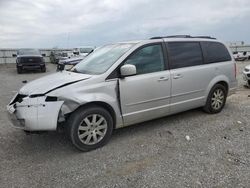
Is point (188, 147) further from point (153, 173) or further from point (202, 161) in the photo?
point (153, 173)

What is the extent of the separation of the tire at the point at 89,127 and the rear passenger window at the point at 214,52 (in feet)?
8.77

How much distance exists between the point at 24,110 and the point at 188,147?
2556mm

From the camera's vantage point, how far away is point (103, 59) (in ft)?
15.5

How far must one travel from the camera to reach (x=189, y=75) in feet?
16.7

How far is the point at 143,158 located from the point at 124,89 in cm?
117

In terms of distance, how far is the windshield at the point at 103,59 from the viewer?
4.44 m

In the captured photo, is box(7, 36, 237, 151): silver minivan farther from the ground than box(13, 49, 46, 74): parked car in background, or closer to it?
closer to it

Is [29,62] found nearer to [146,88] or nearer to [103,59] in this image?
[103,59]

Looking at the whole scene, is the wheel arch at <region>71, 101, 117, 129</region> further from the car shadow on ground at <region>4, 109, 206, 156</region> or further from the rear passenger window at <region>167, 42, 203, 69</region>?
the rear passenger window at <region>167, 42, 203, 69</region>

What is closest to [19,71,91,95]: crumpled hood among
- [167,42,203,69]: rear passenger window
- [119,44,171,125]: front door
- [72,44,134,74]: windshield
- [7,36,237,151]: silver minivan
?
[7,36,237,151]: silver minivan

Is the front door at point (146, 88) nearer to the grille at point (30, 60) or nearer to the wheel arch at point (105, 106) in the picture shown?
the wheel arch at point (105, 106)

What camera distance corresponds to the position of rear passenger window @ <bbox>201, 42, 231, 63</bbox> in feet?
18.1

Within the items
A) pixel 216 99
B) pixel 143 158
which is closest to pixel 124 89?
pixel 143 158

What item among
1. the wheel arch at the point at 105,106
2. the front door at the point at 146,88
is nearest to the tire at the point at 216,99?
the front door at the point at 146,88
